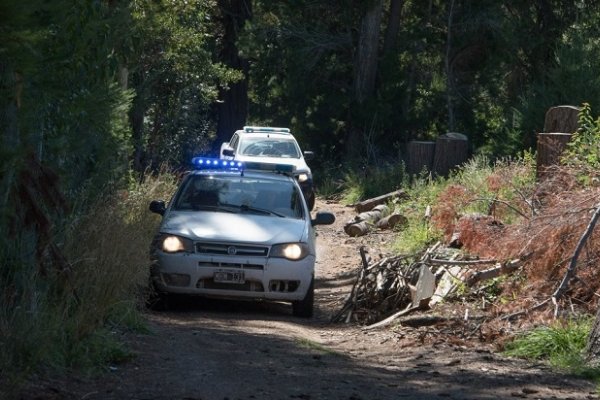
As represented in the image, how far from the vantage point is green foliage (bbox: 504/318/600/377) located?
9328 millimetres

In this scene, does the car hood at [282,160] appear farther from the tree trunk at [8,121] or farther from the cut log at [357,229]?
the tree trunk at [8,121]

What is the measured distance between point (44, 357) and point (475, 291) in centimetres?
523

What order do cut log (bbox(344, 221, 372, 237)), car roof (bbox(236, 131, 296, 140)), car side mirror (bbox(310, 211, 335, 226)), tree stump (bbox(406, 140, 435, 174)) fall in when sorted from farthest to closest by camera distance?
car roof (bbox(236, 131, 296, 140))
tree stump (bbox(406, 140, 435, 174))
cut log (bbox(344, 221, 372, 237))
car side mirror (bbox(310, 211, 335, 226))

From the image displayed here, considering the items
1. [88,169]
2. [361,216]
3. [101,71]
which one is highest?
[101,71]

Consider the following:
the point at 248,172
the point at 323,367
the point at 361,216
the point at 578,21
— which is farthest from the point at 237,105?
the point at 323,367

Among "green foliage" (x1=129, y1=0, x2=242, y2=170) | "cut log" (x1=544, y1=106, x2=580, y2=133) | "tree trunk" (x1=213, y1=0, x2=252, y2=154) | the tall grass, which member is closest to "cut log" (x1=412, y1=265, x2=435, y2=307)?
the tall grass

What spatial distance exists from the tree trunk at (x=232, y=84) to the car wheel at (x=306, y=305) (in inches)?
1022

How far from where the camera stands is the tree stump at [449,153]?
23.5 metres

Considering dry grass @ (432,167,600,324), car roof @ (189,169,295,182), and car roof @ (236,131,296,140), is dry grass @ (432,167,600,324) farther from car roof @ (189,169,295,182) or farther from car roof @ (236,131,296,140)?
car roof @ (236,131,296,140)

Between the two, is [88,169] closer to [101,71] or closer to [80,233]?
[80,233]

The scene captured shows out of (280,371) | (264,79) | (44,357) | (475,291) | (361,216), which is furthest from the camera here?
(264,79)

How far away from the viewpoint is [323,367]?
916 cm

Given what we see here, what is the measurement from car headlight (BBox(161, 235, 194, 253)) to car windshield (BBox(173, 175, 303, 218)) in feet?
3.54

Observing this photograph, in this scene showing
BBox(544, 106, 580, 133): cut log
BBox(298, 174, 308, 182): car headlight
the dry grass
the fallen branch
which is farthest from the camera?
BBox(298, 174, 308, 182): car headlight
